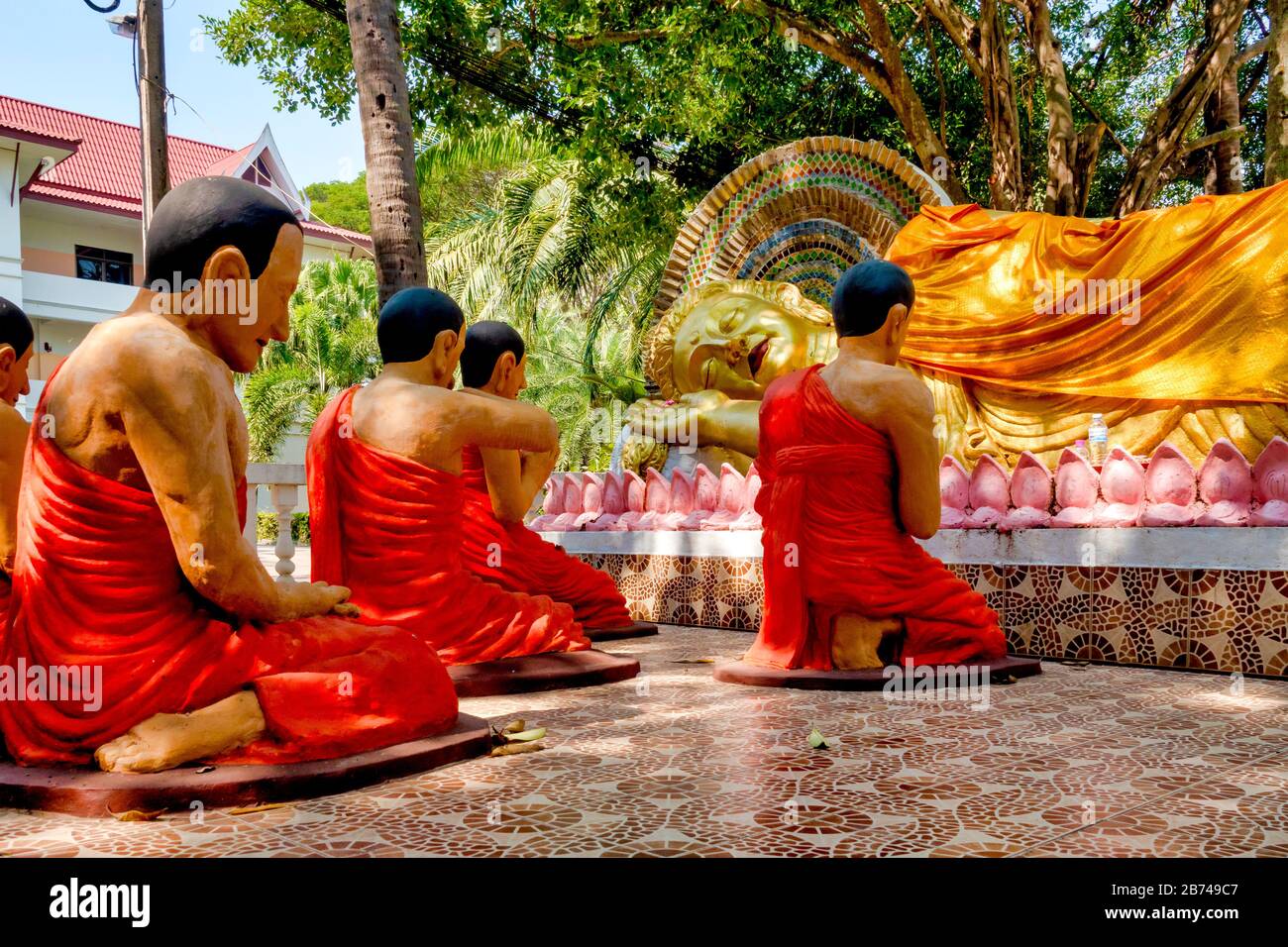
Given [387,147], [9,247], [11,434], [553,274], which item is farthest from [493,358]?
[9,247]

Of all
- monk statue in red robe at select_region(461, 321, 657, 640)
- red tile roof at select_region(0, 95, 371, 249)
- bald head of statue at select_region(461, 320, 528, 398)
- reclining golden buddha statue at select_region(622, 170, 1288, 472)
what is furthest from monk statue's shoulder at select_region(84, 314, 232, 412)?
red tile roof at select_region(0, 95, 371, 249)

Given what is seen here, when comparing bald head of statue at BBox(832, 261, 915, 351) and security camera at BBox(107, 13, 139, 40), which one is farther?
security camera at BBox(107, 13, 139, 40)

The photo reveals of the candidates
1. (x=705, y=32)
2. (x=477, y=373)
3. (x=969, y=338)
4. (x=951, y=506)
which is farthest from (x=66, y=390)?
(x=705, y=32)

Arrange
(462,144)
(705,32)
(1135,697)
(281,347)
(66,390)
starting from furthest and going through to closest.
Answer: (281,347), (462,144), (705,32), (1135,697), (66,390)

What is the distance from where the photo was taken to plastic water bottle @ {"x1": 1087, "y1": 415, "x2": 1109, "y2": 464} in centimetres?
573

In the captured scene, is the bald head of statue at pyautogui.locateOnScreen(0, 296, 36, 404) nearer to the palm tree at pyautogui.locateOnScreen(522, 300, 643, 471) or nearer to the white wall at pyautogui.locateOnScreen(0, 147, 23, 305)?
the palm tree at pyautogui.locateOnScreen(522, 300, 643, 471)

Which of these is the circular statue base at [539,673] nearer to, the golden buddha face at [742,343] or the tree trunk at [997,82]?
the golden buddha face at [742,343]

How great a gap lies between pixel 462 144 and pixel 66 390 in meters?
18.1

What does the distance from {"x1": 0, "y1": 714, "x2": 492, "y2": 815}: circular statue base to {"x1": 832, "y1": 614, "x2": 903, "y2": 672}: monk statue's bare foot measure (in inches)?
85.1

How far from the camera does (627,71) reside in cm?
1042

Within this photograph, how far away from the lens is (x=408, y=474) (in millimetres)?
4129

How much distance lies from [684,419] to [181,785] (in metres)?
5.15

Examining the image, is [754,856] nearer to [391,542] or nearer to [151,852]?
[151,852]

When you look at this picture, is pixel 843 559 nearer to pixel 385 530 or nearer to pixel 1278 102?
pixel 385 530
